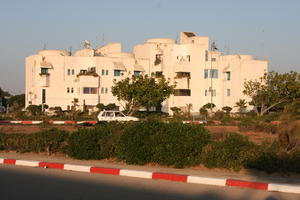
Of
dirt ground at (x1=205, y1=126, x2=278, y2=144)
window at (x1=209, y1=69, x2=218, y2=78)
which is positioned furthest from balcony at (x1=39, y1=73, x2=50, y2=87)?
dirt ground at (x1=205, y1=126, x2=278, y2=144)

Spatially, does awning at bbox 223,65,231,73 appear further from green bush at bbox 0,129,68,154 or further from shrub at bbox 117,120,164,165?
shrub at bbox 117,120,164,165

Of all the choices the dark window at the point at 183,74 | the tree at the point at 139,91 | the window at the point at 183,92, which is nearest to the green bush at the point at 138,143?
the tree at the point at 139,91

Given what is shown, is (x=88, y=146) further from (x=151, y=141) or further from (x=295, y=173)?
(x=295, y=173)

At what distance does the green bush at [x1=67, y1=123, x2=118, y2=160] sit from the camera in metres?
15.3

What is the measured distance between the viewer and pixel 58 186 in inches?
419

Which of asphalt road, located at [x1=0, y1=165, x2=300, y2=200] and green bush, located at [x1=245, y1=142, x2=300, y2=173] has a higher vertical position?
green bush, located at [x1=245, y1=142, x2=300, y2=173]

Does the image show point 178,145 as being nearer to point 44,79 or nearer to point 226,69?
point 226,69

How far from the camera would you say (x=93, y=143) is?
1536 cm

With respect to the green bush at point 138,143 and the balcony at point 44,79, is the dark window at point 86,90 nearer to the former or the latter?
the balcony at point 44,79

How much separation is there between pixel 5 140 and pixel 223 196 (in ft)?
38.7

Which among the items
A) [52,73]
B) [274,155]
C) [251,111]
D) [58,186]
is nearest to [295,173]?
[274,155]

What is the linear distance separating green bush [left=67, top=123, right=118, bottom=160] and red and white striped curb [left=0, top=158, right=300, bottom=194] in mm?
1628

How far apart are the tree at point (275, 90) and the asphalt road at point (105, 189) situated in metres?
44.2

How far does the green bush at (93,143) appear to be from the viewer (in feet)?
50.2
